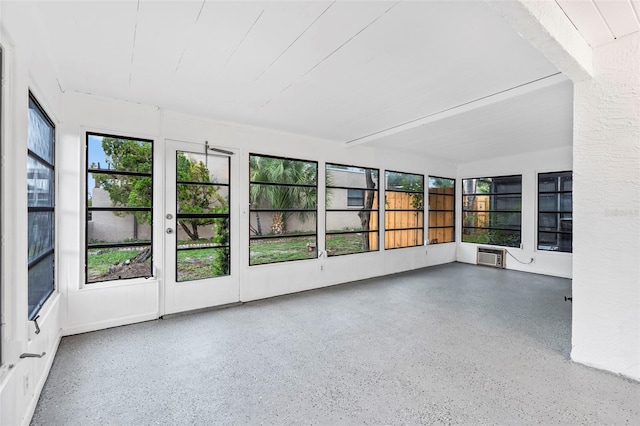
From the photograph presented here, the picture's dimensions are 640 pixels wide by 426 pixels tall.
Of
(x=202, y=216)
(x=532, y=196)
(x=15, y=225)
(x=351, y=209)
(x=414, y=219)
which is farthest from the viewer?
(x=414, y=219)

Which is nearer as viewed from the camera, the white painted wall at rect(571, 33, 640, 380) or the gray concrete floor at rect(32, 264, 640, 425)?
the gray concrete floor at rect(32, 264, 640, 425)

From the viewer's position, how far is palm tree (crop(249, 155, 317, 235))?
4422 mm

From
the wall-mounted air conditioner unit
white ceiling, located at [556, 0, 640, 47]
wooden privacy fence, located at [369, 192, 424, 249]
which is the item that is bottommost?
the wall-mounted air conditioner unit

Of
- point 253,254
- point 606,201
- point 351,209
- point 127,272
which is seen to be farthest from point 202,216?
point 606,201

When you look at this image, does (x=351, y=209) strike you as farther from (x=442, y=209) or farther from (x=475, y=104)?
(x=442, y=209)

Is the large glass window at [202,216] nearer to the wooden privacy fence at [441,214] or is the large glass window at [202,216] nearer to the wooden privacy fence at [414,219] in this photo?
the wooden privacy fence at [414,219]

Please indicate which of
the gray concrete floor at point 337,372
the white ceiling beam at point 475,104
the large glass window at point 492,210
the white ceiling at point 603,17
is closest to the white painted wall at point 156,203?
the gray concrete floor at point 337,372

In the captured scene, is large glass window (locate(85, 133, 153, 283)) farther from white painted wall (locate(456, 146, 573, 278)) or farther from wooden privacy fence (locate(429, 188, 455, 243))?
white painted wall (locate(456, 146, 573, 278))

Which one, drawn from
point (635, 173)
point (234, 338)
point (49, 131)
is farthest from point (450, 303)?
point (49, 131)

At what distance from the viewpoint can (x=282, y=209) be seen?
4.72m

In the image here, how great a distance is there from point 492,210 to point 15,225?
7.91m

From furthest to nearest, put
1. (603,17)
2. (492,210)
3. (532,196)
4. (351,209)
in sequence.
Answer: (492,210), (532,196), (351,209), (603,17)

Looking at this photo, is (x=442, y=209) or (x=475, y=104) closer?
(x=475, y=104)

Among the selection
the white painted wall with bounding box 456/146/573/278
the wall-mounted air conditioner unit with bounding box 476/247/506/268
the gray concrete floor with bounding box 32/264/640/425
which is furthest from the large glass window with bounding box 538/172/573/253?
the gray concrete floor with bounding box 32/264/640/425
